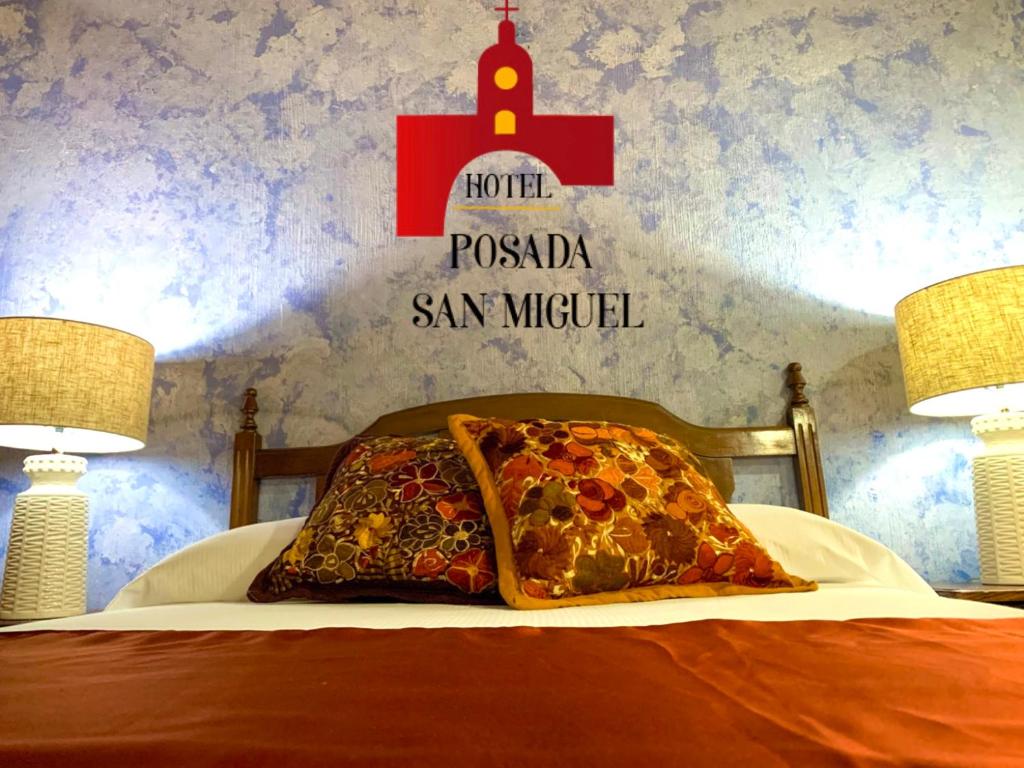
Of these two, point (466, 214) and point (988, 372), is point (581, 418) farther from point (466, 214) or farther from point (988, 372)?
point (988, 372)

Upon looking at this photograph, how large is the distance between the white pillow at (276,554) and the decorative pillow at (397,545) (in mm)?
173

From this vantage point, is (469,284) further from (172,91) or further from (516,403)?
(172,91)

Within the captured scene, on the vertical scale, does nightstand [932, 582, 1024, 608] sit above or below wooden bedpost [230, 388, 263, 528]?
below

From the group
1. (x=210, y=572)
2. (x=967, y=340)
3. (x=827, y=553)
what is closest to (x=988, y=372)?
(x=967, y=340)

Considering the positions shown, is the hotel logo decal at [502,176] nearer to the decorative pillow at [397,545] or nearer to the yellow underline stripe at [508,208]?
the yellow underline stripe at [508,208]

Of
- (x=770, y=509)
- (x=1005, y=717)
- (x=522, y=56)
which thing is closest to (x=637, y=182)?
(x=522, y=56)

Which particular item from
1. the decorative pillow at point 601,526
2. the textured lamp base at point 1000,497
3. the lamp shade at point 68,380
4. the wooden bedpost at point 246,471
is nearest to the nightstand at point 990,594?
the textured lamp base at point 1000,497

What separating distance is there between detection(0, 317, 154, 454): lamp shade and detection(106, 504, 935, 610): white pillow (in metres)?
0.42

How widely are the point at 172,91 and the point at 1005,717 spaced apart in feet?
7.76

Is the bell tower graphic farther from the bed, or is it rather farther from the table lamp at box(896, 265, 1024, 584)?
the bed

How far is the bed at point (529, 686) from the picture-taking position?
0.46 metres

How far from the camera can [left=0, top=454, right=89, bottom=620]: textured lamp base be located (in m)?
1.65

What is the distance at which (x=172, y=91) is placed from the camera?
2.17 meters

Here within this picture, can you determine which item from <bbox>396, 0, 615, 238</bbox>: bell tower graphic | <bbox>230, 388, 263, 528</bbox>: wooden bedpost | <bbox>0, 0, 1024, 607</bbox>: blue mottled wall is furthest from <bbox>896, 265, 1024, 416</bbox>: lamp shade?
<bbox>230, 388, 263, 528</bbox>: wooden bedpost
